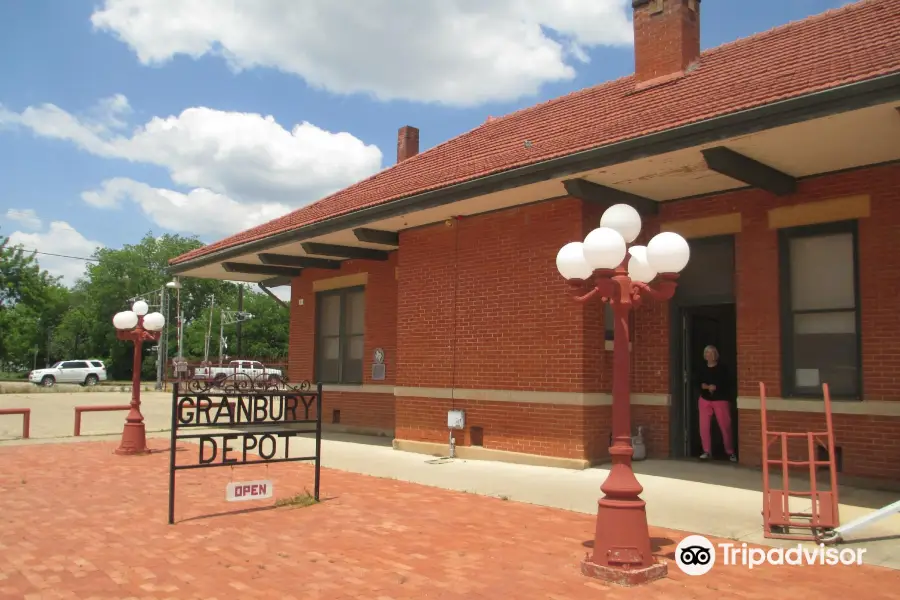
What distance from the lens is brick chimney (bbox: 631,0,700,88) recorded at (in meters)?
11.1

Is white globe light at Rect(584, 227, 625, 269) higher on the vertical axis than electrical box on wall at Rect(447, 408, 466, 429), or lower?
higher

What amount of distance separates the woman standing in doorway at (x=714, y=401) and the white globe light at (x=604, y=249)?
217 inches

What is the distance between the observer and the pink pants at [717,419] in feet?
33.2

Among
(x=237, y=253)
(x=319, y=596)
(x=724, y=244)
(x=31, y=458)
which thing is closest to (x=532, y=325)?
(x=724, y=244)

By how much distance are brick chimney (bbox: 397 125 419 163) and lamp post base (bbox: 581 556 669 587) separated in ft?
47.7

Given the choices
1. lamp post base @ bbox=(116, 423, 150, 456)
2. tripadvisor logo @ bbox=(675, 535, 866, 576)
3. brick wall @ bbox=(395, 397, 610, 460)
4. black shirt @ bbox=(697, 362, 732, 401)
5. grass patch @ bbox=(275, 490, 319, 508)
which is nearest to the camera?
tripadvisor logo @ bbox=(675, 535, 866, 576)

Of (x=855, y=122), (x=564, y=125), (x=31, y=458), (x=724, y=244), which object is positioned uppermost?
(x=564, y=125)

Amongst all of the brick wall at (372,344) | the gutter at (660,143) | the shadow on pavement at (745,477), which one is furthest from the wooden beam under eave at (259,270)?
the shadow on pavement at (745,477)

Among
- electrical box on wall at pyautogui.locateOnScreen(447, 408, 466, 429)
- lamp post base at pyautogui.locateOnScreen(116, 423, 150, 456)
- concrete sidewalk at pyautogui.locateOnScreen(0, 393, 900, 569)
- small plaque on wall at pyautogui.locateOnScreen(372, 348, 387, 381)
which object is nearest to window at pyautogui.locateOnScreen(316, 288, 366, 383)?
Answer: small plaque on wall at pyautogui.locateOnScreen(372, 348, 387, 381)

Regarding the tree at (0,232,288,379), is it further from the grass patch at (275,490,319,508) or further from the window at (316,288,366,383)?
the grass patch at (275,490,319,508)

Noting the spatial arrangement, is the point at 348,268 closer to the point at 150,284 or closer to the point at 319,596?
the point at 319,596

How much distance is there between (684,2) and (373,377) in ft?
28.8

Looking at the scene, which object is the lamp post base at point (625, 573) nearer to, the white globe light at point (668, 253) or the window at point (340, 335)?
the white globe light at point (668, 253)

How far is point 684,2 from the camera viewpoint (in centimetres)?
1120
